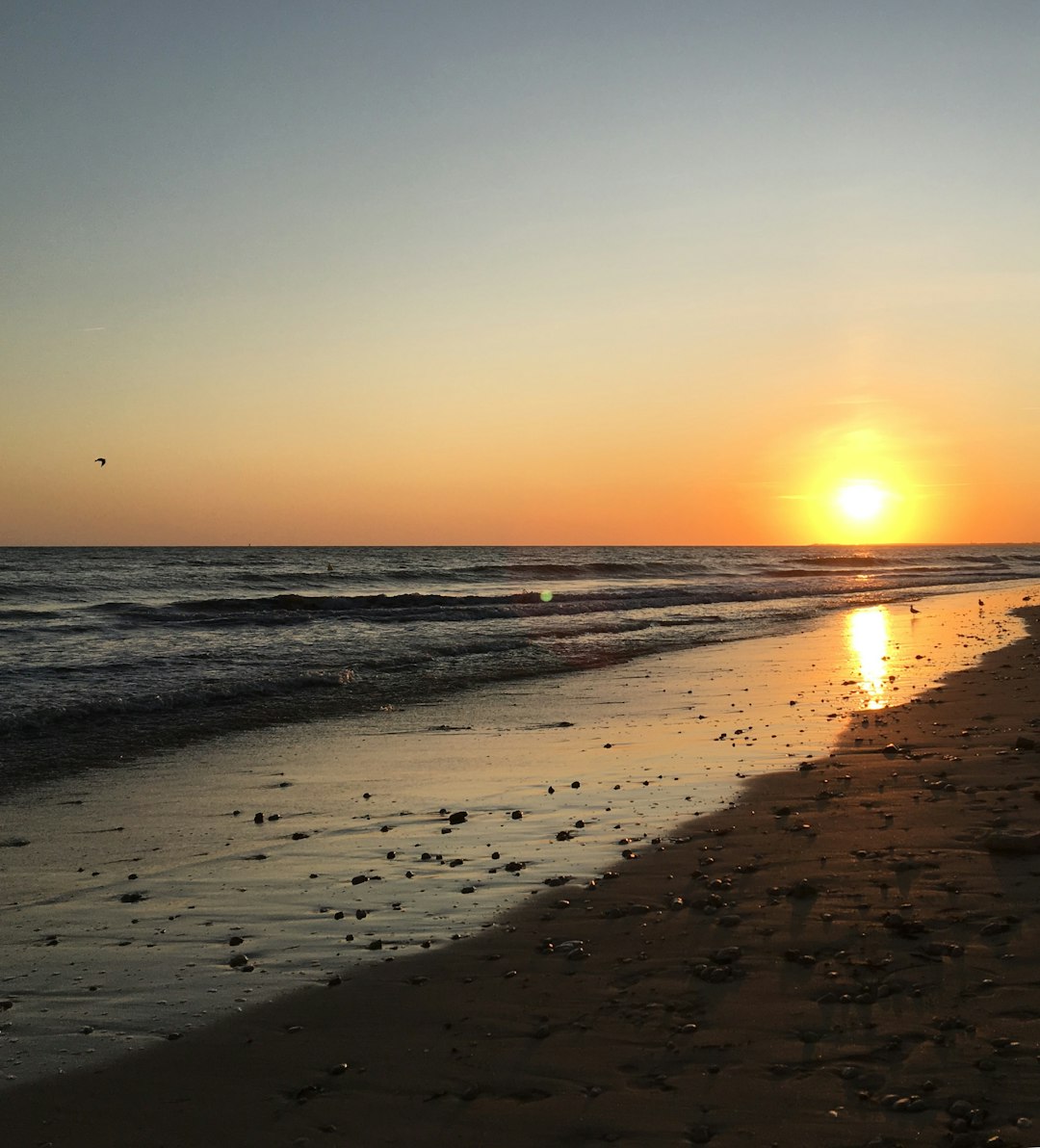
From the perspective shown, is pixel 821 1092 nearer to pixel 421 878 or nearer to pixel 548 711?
pixel 421 878

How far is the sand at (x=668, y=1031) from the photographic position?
14.1ft

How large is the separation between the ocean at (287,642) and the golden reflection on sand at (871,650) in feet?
7.55

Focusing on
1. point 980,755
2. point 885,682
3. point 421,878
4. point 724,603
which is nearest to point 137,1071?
point 421,878

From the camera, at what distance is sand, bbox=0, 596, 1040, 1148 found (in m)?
4.30

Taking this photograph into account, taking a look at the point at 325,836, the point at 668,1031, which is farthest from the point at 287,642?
the point at 668,1031

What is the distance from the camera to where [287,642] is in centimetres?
2894

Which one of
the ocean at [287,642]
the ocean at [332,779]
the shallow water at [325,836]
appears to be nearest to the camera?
the shallow water at [325,836]

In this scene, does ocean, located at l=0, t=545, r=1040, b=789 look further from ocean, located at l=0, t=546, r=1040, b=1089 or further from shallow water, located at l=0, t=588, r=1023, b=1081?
shallow water, located at l=0, t=588, r=1023, b=1081

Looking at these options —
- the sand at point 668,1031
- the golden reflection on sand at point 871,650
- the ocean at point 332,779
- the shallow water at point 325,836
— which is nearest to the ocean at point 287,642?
the ocean at point 332,779

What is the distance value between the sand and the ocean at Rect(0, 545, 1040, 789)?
8.13m

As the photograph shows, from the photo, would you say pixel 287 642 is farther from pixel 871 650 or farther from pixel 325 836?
pixel 325 836

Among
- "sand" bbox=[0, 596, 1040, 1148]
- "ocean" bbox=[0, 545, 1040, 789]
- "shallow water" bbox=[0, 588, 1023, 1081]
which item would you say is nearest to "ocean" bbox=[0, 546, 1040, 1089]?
"shallow water" bbox=[0, 588, 1023, 1081]

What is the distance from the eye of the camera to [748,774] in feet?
36.2

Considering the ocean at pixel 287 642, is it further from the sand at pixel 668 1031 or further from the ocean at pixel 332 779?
the sand at pixel 668 1031
